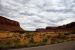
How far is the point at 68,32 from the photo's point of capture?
614 cm

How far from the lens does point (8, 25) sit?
6.27 metres

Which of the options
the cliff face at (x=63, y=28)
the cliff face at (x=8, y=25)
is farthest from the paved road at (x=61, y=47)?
the cliff face at (x=8, y=25)

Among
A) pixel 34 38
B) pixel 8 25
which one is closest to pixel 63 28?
pixel 34 38

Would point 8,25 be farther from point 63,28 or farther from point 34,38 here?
point 63,28

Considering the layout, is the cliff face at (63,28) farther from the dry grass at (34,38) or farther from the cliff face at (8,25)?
the cliff face at (8,25)

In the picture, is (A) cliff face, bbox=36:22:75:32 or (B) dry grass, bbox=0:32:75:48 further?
(A) cliff face, bbox=36:22:75:32

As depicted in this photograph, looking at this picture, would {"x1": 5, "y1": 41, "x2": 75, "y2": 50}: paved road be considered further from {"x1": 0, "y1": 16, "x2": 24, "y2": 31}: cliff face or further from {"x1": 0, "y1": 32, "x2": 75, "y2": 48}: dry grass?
{"x1": 0, "y1": 16, "x2": 24, "y2": 31}: cliff face

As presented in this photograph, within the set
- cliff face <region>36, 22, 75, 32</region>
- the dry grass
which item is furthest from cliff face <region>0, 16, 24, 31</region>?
cliff face <region>36, 22, 75, 32</region>

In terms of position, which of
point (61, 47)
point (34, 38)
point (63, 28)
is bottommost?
point (61, 47)

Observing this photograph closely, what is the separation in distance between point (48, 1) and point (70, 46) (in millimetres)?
1047

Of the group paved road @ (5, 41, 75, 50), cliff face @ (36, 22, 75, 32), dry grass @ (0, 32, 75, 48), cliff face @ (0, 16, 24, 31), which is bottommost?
paved road @ (5, 41, 75, 50)

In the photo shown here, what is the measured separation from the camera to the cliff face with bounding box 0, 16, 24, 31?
6.12 metres

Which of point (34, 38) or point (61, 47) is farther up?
point (34, 38)

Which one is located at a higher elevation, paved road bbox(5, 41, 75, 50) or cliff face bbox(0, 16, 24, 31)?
cliff face bbox(0, 16, 24, 31)
